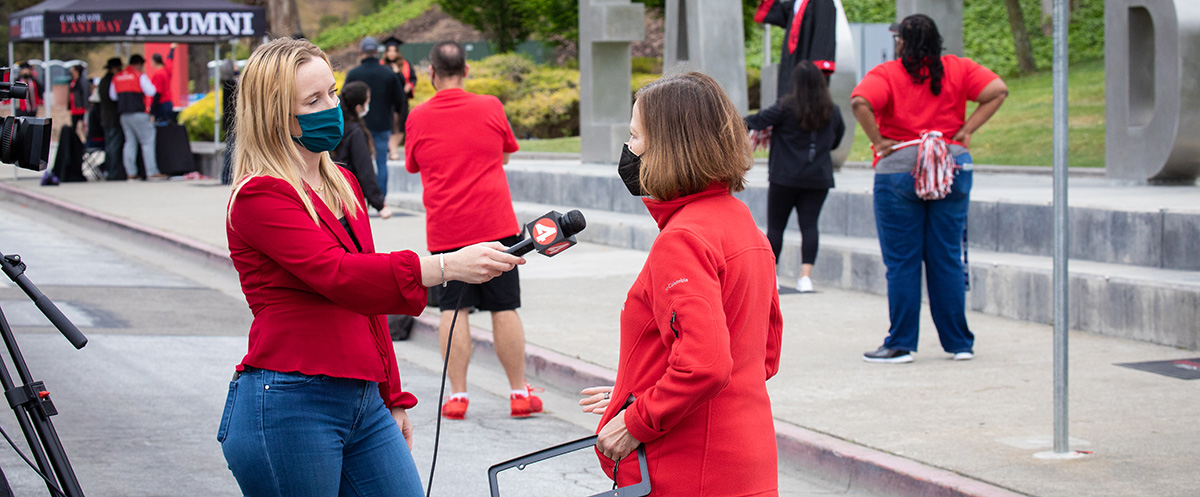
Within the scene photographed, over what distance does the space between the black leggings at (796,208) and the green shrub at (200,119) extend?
819 inches

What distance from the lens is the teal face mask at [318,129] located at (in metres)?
2.99

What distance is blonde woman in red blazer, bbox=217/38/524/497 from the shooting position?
2.80 meters

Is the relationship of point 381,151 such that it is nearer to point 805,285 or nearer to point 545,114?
point 805,285

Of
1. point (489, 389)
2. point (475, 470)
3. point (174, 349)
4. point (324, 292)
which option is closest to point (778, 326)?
point (324, 292)

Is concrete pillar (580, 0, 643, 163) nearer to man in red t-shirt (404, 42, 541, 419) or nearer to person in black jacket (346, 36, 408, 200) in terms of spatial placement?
person in black jacket (346, 36, 408, 200)

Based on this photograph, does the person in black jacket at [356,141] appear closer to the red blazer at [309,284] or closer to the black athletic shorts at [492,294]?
the black athletic shorts at [492,294]

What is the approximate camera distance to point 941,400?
20.8 ft

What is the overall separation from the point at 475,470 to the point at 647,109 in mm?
3363

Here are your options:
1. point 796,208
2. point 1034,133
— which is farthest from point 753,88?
point 796,208

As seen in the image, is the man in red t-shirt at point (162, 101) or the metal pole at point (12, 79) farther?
the man in red t-shirt at point (162, 101)

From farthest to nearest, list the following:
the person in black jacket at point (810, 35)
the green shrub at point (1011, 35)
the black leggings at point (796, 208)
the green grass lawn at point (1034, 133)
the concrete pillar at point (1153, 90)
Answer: the green shrub at point (1011, 35)
the green grass lawn at point (1034, 133)
the person in black jacket at point (810, 35)
the concrete pillar at point (1153, 90)
the black leggings at point (796, 208)

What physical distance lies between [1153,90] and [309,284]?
36.6 feet

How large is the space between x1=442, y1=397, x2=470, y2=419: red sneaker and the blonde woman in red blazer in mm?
3595

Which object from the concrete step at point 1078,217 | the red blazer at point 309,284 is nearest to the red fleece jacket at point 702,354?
the red blazer at point 309,284
